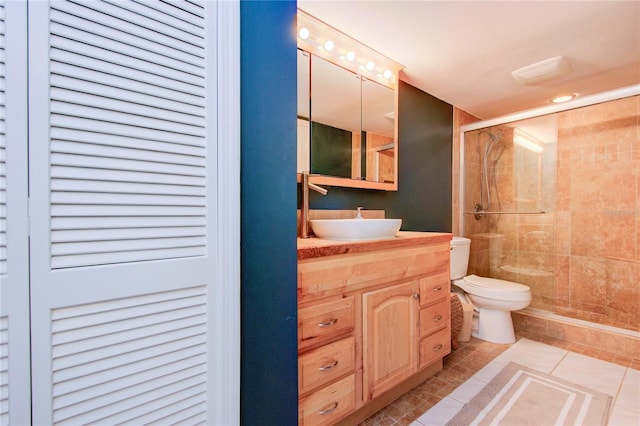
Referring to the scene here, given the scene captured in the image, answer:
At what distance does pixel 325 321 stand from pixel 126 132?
3.19ft

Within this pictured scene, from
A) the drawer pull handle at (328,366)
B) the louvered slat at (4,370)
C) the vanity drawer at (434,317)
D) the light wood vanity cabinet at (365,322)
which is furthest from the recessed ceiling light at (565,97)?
the louvered slat at (4,370)

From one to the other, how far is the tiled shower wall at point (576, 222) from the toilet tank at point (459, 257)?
1.38ft

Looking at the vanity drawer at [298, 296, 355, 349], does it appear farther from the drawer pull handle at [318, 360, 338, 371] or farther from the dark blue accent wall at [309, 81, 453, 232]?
the dark blue accent wall at [309, 81, 453, 232]

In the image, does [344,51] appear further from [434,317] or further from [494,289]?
[494,289]

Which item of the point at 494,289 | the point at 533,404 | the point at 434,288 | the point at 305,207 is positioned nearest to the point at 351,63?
the point at 305,207

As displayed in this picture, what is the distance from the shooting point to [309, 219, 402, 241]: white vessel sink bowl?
1.43m

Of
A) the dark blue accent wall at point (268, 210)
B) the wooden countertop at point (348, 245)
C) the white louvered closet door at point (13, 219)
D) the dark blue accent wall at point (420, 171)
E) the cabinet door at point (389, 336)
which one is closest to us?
the white louvered closet door at point (13, 219)

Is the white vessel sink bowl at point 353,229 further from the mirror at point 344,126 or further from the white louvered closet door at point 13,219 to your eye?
the white louvered closet door at point 13,219

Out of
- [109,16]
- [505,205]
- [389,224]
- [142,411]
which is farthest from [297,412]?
[505,205]

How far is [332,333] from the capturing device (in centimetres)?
122

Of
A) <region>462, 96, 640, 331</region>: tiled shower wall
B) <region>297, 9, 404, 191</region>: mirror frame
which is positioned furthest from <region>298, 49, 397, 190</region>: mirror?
<region>462, 96, 640, 331</region>: tiled shower wall

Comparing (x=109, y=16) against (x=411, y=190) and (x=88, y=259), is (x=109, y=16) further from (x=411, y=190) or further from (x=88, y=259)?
(x=411, y=190)

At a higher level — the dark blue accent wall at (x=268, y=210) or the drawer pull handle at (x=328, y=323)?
the dark blue accent wall at (x=268, y=210)

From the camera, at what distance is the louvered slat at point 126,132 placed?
640 millimetres
